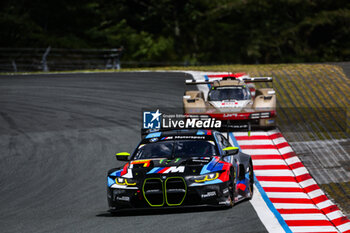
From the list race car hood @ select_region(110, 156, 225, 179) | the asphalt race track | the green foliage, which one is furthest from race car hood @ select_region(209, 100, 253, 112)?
the green foliage

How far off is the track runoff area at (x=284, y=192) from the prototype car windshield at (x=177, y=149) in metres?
1.25

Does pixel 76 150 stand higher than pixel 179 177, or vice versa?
pixel 179 177

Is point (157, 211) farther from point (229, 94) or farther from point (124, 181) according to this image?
point (229, 94)

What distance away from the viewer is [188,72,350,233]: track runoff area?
9.73 metres

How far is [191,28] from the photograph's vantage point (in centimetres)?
5312

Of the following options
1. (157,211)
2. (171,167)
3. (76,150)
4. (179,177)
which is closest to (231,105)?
(76,150)

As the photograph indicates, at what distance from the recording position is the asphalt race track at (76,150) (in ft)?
30.9

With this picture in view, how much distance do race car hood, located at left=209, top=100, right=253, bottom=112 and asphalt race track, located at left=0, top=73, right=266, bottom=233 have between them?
7.96 ft

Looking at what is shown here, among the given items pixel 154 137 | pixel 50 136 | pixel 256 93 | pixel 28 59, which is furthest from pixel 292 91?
pixel 28 59

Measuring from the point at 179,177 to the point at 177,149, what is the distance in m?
1.33

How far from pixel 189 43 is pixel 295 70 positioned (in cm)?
2668

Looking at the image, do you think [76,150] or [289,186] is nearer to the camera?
[289,186]

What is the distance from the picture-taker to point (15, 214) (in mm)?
10750

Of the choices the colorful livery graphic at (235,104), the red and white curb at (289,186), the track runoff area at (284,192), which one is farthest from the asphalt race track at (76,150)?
the colorful livery graphic at (235,104)
